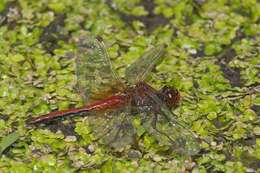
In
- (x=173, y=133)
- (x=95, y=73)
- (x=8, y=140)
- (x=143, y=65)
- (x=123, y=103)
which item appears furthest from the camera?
(x=143, y=65)

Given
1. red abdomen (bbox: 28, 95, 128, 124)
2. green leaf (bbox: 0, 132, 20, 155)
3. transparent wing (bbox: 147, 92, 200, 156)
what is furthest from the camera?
red abdomen (bbox: 28, 95, 128, 124)

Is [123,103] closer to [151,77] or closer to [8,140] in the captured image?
[151,77]

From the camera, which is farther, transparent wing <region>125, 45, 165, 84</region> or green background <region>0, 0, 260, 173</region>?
transparent wing <region>125, 45, 165, 84</region>

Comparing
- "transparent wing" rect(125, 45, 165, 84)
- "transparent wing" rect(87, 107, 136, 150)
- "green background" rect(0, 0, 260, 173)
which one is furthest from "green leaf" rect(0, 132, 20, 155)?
"transparent wing" rect(125, 45, 165, 84)

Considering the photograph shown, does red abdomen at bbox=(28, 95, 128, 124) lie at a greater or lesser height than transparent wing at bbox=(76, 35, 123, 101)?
lesser

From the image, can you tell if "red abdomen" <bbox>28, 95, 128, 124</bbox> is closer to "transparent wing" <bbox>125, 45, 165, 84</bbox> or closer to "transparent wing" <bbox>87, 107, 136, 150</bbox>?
"transparent wing" <bbox>87, 107, 136, 150</bbox>

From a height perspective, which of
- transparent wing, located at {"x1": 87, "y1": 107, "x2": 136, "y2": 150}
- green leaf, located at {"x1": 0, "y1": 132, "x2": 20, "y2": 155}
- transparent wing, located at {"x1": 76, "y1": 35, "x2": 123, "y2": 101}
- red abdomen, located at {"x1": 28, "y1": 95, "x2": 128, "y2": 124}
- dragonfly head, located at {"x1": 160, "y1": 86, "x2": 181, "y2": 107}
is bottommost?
green leaf, located at {"x1": 0, "y1": 132, "x2": 20, "y2": 155}

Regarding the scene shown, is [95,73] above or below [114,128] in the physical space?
above

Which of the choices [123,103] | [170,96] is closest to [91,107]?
[123,103]
